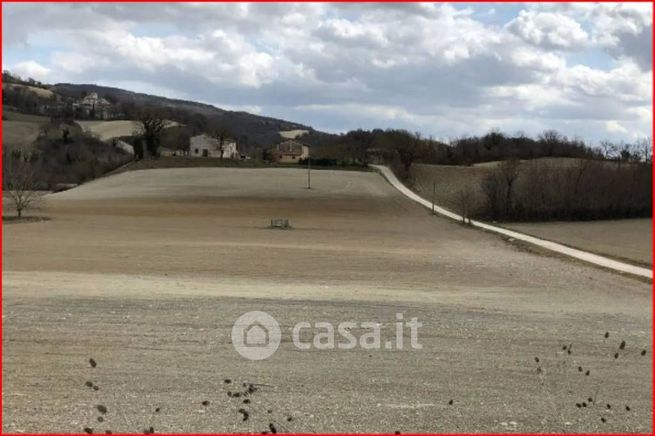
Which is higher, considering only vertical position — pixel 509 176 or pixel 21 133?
pixel 21 133

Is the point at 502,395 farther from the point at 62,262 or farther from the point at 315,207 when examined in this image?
the point at 315,207

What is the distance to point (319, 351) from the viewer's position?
7.76 m

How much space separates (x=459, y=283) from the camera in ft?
59.7

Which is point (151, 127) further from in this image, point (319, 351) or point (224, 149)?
point (319, 351)

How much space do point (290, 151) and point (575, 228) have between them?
116051 mm

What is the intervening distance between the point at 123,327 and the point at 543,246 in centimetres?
3091

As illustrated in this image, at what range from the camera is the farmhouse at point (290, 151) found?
16400cm

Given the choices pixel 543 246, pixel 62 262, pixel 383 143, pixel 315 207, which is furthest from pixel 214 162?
pixel 62 262

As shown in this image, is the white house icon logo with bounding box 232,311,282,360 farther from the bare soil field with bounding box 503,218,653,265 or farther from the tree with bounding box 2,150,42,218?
the tree with bounding box 2,150,42,218

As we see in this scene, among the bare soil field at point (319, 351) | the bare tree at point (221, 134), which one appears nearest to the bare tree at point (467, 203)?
the bare soil field at point (319, 351)

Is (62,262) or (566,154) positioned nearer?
(62,262)

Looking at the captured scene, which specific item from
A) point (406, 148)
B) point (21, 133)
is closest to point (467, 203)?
point (406, 148)

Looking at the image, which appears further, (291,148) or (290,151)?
(291,148)

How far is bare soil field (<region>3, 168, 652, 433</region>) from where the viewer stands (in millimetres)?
5781
